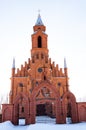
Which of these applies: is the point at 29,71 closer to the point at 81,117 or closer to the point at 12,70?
the point at 12,70

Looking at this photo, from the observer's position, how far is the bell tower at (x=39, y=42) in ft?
116

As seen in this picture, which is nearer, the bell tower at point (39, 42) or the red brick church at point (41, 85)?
the red brick church at point (41, 85)

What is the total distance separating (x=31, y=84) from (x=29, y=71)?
2.70 m

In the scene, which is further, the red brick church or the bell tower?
the bell tower

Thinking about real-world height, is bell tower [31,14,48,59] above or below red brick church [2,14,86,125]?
above

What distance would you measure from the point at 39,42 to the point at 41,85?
1612 centimetres

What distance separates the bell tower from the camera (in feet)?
116

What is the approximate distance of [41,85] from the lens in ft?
73.5

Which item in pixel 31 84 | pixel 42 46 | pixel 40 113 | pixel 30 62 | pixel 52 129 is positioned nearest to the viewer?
pixel 52 129

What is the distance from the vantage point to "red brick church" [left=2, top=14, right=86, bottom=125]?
21.9 meters

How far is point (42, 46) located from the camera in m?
36.2

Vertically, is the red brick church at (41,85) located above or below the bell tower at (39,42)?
below

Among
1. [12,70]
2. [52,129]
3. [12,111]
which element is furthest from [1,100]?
[52,129]

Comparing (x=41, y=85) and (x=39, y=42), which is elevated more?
(x=39, y=42)
